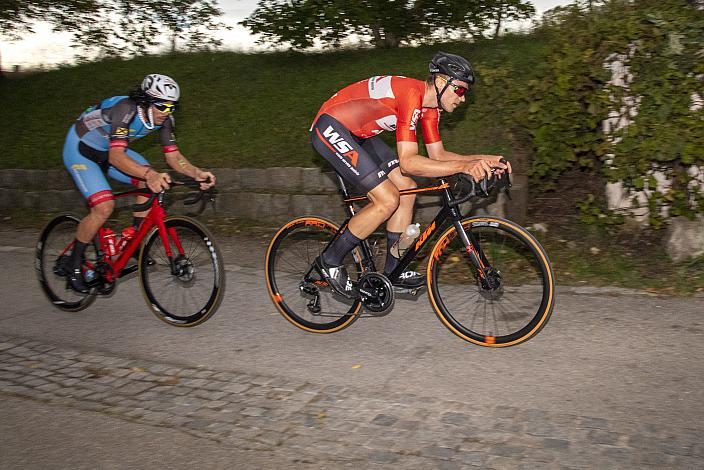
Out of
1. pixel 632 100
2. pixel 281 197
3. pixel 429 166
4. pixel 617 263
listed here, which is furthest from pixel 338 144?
pixel 281 197

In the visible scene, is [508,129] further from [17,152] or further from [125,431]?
[17,152]

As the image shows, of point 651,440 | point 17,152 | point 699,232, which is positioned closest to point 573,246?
point 699,232

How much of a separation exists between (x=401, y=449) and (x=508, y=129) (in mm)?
5568

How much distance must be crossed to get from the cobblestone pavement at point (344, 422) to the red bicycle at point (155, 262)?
0.82m

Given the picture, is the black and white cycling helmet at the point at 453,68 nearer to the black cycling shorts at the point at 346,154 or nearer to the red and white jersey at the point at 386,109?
the red and white jersey at the point at 386,109

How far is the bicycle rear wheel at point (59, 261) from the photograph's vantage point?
262 inches

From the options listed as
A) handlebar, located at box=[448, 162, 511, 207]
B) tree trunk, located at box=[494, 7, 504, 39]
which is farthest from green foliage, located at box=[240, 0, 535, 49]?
handlebar, located at box=[448, 162, 511, 207]

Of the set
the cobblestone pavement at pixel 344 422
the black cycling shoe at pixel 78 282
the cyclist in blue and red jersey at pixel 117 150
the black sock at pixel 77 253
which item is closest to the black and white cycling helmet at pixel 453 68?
the cyclist in blue and red jersey at pixel 117 150

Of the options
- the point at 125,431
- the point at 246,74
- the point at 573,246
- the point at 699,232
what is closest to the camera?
the point at 125,431

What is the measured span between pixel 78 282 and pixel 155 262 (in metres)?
0.83

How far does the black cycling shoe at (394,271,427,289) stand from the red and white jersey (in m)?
0.99

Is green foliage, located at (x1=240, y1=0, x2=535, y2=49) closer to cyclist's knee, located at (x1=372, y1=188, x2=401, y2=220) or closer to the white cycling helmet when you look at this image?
the white cycling helmet

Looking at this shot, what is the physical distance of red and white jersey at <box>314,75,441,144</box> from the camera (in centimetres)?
535

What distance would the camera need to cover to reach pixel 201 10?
1480 cm
